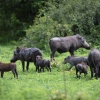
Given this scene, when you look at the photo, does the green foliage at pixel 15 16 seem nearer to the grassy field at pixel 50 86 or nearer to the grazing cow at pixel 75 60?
the grassy field at pixel 50 86

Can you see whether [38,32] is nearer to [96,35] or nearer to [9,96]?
[96,35]

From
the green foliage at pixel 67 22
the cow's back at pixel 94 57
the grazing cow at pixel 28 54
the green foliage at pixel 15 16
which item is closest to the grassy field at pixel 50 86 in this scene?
the grazing cow at pixel 28 54

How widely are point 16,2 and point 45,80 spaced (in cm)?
1905

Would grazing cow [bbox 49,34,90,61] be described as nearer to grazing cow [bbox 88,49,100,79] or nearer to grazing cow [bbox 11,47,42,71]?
grazing cow [bbox 11,47,42,71]

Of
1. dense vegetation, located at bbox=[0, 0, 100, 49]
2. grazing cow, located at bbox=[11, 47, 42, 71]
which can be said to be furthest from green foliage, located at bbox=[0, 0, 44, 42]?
grazing cow, located at bbox=[11, 47, 42, 71]

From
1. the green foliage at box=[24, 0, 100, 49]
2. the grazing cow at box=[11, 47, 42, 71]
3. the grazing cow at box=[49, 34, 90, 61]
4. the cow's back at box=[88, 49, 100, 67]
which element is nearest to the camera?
the cow's back at box=[88, 49, 100, 67]

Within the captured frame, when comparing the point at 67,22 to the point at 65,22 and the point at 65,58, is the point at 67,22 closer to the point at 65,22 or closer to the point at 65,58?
the point at 65,22

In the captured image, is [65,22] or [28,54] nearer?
[28,54]

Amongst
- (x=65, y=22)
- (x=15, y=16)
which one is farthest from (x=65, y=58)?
(x=15, y=16)

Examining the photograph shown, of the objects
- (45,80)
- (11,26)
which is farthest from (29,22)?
(45,80)

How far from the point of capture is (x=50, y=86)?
14109 mm

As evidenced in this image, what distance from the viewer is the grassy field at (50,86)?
10.1 m

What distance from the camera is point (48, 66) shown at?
1842cm

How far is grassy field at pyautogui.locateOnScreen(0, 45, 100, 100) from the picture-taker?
33.1 ft
